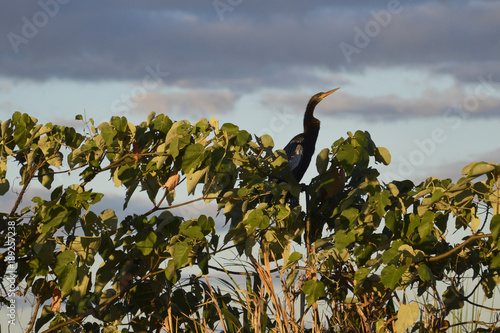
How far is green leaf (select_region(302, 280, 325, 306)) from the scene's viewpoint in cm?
300

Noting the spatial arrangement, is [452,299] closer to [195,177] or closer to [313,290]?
[313,290]

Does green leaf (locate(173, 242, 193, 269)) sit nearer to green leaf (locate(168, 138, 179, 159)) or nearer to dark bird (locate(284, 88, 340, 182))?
green leaf (locate(168, 138, 179, 159))

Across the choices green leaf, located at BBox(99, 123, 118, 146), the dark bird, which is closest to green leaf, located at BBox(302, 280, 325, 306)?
green leaf, located at BBox(99, 123, 118, 146)

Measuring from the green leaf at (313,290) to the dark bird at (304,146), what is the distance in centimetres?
200

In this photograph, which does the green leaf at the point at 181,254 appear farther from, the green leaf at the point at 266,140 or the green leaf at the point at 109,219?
the green leaf at the point at 266,140

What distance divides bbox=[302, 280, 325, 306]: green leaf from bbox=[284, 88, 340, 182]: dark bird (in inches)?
78.9

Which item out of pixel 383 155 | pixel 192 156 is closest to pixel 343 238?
pixel 383 155

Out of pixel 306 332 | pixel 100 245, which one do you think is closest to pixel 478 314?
pixel 306 332

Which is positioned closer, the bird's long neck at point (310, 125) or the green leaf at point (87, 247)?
the green leaf at point (87, 247)

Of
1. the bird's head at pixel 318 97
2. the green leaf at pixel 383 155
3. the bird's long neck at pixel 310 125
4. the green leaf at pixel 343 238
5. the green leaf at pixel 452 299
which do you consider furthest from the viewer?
the bird's head at pixel 318 97

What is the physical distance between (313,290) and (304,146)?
219 cm

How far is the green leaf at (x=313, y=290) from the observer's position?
3.00 meters

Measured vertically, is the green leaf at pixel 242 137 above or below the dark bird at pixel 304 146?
below

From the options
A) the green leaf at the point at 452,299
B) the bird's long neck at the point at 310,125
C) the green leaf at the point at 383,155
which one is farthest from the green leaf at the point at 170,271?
the bird's long neck at the point at 310,125
